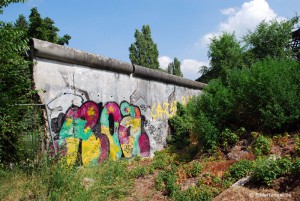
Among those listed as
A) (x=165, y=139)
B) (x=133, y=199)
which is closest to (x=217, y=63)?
(x=165, y=139)

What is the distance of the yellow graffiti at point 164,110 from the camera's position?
408 inches

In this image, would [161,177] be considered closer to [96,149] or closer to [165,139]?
[96,149]

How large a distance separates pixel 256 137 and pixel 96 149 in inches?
160

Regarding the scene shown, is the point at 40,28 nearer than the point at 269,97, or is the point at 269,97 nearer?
the point at 269,97

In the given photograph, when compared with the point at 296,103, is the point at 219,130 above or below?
below

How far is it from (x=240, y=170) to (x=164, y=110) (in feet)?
19.0

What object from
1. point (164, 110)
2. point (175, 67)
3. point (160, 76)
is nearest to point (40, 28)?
point (160, 76)

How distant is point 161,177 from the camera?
613 centimetres

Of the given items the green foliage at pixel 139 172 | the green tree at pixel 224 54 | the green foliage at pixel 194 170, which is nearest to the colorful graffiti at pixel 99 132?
the green foliage at pixel 139 172

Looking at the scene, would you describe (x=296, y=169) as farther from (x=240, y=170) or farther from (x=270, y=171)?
(x=240, y=170)

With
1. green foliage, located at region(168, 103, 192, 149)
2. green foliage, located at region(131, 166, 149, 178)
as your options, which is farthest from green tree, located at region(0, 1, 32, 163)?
green foliage, located at region(168, 103, 192, 149)

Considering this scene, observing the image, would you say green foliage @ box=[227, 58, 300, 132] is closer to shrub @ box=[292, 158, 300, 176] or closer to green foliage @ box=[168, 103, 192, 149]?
shrub @ box=[292, 158, 300, 176]

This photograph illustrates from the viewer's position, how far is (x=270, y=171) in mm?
4609

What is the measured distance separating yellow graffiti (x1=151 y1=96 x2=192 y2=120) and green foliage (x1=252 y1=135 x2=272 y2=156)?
14.4 ft
